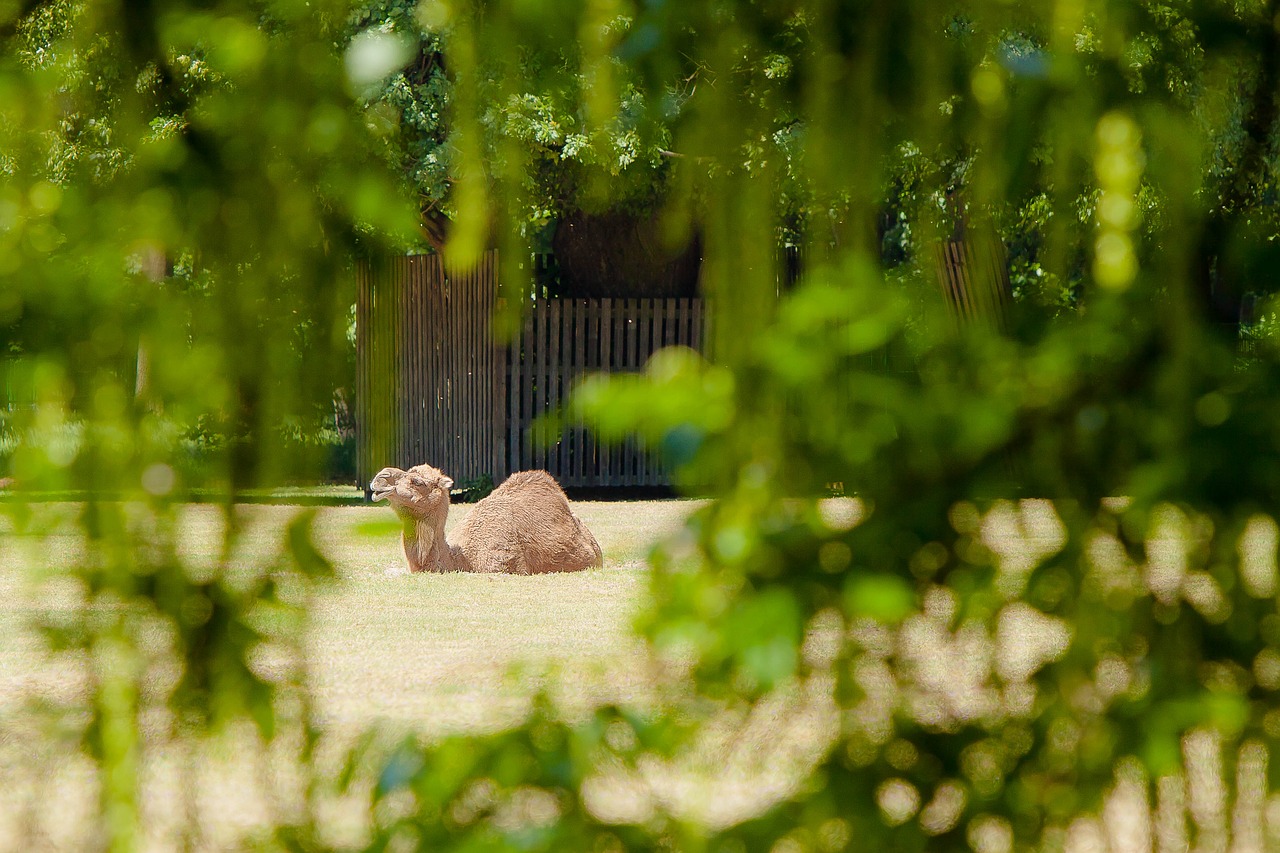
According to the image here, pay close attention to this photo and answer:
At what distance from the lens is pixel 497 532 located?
8.47 metres

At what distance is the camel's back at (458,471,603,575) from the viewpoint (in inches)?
330

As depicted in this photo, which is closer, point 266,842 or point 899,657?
point 899,657

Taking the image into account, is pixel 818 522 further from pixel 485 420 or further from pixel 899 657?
pixel 485 420

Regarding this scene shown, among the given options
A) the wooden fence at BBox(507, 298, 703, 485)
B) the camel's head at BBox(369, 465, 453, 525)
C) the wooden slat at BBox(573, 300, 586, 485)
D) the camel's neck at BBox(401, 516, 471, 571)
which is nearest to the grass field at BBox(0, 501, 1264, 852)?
the camel's neck at BBox(401, 516, 471, 571)

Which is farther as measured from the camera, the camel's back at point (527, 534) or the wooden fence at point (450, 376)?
the wooden fence at point (450, 376)

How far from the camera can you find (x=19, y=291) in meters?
1.02

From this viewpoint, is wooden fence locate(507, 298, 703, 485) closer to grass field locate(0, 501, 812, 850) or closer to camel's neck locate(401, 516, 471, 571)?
grass field locate(0, 501, 812, 850)

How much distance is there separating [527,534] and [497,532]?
0.60ft

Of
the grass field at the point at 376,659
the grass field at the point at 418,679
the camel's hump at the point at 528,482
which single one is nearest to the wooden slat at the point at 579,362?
the grass field at the point at 418,679

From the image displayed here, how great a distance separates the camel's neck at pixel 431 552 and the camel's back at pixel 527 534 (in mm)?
91

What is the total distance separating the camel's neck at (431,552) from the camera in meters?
8.30

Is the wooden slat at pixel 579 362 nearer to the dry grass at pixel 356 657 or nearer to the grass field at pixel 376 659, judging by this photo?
the dry grass at pixel 356 657

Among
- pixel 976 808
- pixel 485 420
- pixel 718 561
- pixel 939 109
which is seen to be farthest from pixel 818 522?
pixel 485 420

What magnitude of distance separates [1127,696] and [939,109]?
18.5 inches
